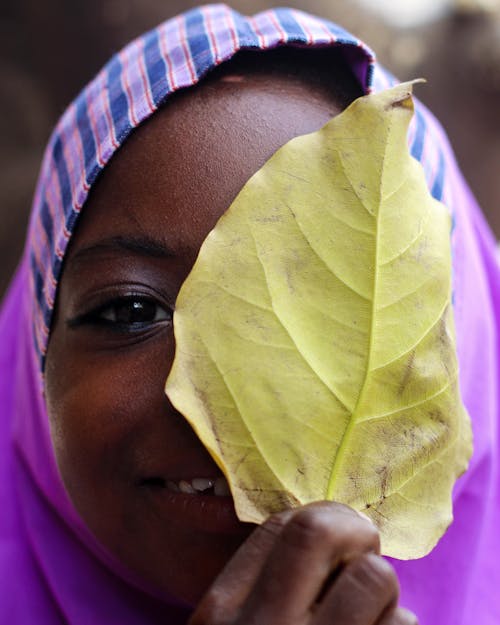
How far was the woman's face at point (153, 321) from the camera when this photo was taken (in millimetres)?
637

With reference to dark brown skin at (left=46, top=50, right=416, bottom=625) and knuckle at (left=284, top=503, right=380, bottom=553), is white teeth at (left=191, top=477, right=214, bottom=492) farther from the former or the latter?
knuckle at (left=284, top=503, right=380, bottom=553)

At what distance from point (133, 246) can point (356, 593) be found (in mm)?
346

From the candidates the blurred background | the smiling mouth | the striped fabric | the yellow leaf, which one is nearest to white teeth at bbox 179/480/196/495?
the smiling mouth

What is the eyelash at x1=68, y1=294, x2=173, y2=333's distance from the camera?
693 mm

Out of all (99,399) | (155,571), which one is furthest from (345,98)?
(155,571)

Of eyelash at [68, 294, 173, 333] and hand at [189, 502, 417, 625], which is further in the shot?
eyelash at [68, 294, 173, 333]

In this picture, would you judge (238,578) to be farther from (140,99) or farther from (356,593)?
(140,99)

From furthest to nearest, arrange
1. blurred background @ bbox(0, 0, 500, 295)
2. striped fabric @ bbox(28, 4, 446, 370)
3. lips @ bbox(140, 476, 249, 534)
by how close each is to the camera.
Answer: blurred background @ bbox(0, 0, 500, 295)
striped fabric @ bbox(28, 4, 446, 370)
lips @ bbox(140, 476, 249, 534)

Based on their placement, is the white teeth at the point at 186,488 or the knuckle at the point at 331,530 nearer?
the knuckle at the point at 331,530

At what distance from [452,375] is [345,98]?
0.31 metres

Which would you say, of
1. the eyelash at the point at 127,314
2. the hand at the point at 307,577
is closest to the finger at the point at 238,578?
the hand at the point at 307,577

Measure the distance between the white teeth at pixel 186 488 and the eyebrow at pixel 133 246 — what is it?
18 centimetres

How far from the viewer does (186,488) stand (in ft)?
2.09

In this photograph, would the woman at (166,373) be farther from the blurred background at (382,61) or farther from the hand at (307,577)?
the blurred background at (382,61)
